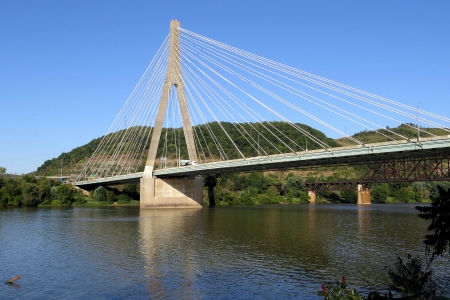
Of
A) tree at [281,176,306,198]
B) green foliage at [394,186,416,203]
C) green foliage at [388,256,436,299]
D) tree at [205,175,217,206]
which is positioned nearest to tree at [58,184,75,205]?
tree at [205,175,217,206]

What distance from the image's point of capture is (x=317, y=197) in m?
94.9

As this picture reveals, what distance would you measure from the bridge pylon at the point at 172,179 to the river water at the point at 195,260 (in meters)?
21.8

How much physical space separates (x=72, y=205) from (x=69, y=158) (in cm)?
6565

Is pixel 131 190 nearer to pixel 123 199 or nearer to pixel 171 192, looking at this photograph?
pixel 123 199

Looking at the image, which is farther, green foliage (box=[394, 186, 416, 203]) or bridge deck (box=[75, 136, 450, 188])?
green foliage (box=[394, 186, 416, 203])

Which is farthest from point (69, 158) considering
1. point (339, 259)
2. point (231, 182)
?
point (339, 259)

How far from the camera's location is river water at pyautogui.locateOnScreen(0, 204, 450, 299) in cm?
1521

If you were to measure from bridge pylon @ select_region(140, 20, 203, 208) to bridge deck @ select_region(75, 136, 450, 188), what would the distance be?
65.7 inches

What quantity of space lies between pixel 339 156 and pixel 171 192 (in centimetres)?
2767

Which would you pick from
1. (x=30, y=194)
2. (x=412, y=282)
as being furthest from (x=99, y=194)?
(x=412, y=282)

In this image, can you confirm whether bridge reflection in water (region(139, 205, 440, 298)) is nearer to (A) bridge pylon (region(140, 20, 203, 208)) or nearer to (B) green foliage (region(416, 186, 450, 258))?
(B) green foliage (region(416, 186, 450, 258))

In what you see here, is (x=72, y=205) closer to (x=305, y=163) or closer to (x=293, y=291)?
(x=305, y=163)

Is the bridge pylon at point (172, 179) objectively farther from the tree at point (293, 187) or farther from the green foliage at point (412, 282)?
the green foliage at point (412, 282)

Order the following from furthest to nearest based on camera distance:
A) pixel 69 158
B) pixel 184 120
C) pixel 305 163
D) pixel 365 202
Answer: pixel 69 158, pixel 365 202, pixel 184 120, pixel 305 163
